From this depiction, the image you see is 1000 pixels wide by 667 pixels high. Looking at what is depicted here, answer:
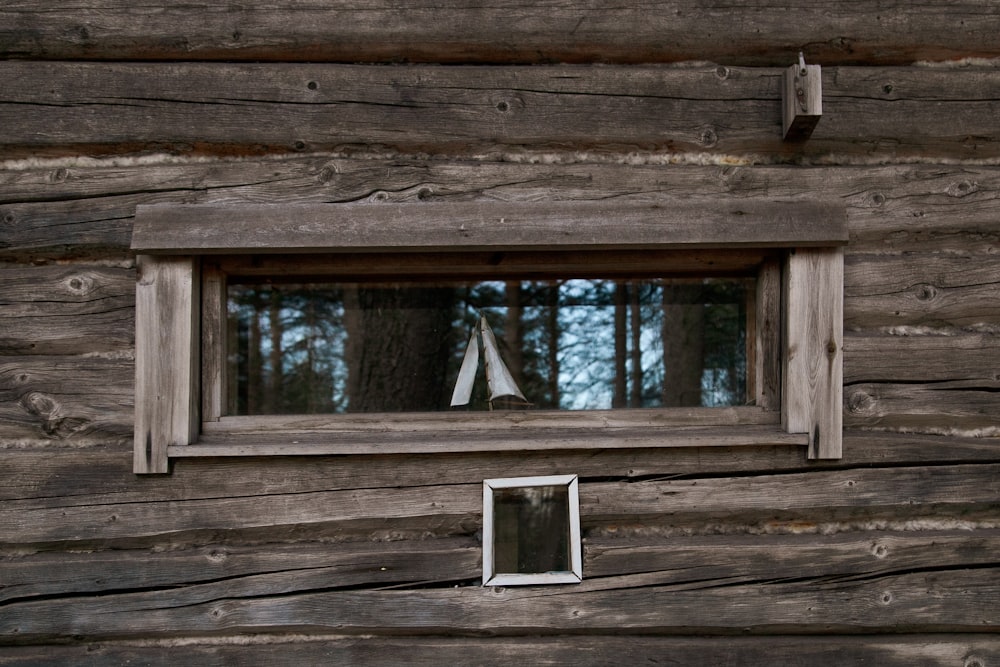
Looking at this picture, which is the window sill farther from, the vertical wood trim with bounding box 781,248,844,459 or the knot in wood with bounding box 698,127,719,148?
the knot in wood with bounding box 698,127,719,148

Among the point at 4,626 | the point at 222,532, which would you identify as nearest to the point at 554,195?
the point at 222,532

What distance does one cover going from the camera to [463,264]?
94.7 inches

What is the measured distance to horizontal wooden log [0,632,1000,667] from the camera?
230 cm

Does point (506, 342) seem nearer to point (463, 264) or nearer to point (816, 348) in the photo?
point (463, 264)

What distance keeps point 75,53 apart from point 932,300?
2878mm

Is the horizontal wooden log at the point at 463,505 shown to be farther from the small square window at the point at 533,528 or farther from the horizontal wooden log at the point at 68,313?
the horizontal wooden log at the point at 68,313

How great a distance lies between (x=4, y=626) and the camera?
2271 millimetres

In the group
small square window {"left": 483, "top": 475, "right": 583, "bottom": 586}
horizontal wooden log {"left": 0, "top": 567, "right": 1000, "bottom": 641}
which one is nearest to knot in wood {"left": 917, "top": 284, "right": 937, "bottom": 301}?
horizontal wooden log {"left": 0, "top": 567, "right": 1000, "bottom": 641}

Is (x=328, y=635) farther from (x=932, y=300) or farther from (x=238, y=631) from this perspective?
(x=932, y=300)

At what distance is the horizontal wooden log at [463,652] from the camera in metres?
2.30

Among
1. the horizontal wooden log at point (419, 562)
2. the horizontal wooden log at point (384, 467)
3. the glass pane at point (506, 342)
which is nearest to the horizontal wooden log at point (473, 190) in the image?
the glass pane at point (506, 342)

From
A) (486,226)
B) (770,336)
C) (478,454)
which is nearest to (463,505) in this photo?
(478,454)

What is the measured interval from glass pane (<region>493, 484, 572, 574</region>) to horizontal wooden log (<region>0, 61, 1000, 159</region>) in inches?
44.2

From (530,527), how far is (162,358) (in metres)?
1.27
